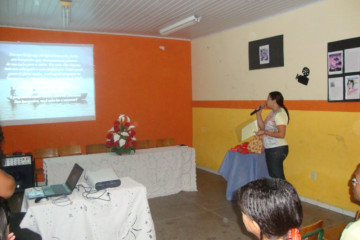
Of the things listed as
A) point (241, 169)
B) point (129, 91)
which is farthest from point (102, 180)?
point (129, 91)

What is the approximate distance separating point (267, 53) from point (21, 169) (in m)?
4.27

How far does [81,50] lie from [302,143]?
4178 millimetres

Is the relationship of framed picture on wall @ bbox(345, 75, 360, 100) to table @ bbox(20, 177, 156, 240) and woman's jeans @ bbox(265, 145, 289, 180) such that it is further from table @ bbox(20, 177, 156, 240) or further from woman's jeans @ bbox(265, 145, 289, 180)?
table @ bbox(20, 177, 156, 240)

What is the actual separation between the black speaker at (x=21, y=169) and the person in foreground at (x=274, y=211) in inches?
177

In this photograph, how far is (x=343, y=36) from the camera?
383cm

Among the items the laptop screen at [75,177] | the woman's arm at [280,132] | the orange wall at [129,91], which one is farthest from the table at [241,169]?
the orange wall at [129,91]

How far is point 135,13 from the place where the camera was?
4664 mm

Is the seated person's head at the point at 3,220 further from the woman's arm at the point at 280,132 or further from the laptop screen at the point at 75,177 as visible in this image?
the woman's arm at the point at 280,132

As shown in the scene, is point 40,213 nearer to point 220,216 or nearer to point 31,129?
point 220,216

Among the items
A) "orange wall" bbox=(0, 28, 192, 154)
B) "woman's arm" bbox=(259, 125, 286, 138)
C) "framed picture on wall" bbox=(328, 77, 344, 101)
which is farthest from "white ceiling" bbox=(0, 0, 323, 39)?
"woman's arm" bbox=(259, 125, 286, 138)

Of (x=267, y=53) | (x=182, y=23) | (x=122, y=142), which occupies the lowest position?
(x=122, y=142)

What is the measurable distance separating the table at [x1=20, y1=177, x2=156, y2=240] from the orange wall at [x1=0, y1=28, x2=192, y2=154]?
319 cm

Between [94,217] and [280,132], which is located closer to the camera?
[94,217]

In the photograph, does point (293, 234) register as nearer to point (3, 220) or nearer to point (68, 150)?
point (3, 220)
